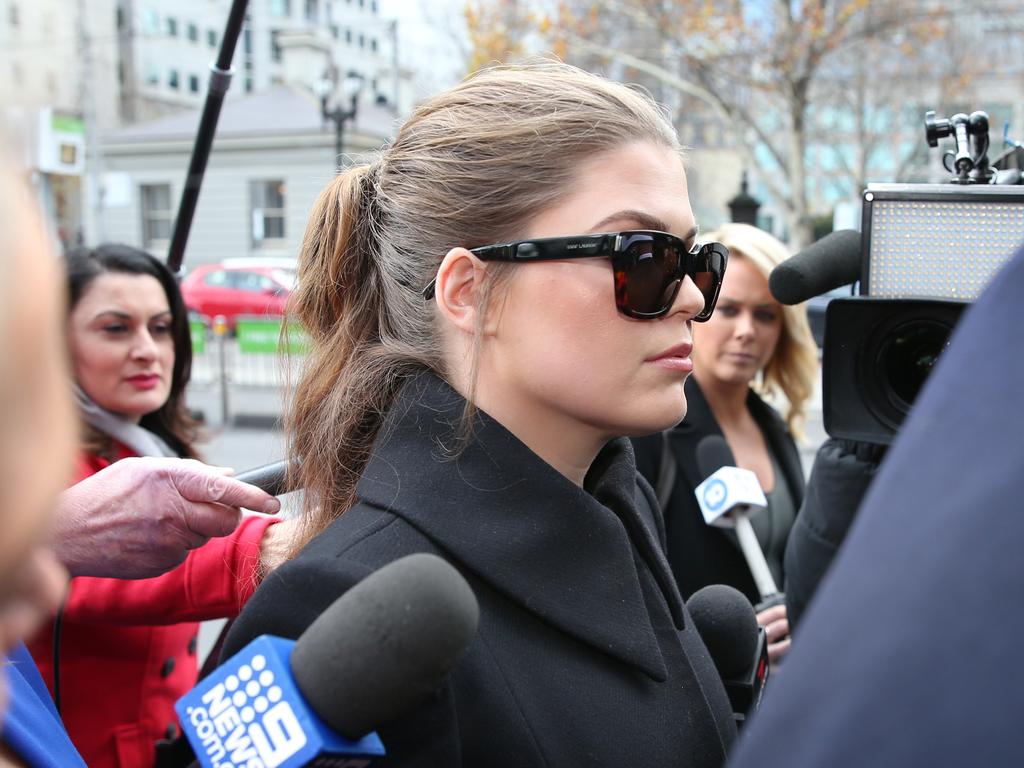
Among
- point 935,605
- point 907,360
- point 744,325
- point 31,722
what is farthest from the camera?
point 744,325

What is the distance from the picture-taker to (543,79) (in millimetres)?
1689

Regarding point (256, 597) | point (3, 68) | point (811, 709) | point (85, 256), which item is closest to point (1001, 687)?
point (811, 709)

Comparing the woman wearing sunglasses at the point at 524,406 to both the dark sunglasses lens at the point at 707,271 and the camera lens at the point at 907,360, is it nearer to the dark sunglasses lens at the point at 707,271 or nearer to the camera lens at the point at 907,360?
the dark sunglasses lens at the point at 707,271

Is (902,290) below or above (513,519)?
above

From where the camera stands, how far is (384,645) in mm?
961

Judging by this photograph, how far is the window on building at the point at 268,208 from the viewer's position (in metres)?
26.1

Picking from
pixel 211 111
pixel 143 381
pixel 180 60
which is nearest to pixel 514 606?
pixel 211 111

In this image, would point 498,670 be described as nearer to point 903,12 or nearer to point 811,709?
point 811,709

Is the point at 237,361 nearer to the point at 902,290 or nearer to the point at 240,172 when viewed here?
the point at 902,290

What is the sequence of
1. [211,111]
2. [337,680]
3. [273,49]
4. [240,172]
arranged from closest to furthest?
[337,680] → [211,111] → [240,172] → [273,49]

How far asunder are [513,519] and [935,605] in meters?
0.97

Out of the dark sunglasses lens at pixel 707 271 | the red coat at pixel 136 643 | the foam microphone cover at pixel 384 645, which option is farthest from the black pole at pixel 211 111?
the foam microphone cover at pixel 384 645

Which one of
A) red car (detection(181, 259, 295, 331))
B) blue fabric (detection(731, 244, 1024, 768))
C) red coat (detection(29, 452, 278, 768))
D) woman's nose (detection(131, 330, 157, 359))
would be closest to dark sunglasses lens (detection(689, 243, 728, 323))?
red coat (detection(29, 452, 278, 768))

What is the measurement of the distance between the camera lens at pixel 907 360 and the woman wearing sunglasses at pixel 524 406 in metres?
0.35
